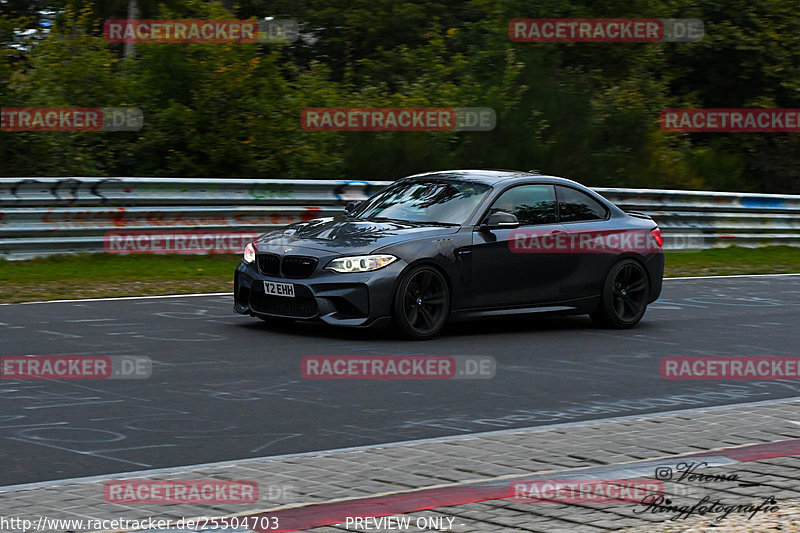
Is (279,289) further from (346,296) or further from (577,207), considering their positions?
(577,207)

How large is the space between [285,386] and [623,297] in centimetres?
493

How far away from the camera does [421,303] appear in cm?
1094

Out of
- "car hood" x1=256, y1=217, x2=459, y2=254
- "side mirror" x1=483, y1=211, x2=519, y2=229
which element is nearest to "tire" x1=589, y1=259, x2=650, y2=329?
"side mirror" x1=483, y1=211, x2=519, y2=229

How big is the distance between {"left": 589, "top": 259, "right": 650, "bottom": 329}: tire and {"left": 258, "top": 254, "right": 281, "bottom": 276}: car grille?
11.2 ft

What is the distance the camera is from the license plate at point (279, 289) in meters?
10.8

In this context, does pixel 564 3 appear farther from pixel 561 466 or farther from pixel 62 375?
pixel 561 466

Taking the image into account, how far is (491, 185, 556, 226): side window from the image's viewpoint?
1183 cm

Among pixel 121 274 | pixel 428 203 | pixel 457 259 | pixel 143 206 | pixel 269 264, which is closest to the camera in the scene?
pixel 269 264

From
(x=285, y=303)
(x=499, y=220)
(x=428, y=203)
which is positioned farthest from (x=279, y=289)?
(x=499, y=220)

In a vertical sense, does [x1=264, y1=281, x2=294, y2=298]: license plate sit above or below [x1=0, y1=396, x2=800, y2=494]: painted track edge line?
above

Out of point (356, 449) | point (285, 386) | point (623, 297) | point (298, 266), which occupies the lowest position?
point (356, 449)

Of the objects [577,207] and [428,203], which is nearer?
[428,203]

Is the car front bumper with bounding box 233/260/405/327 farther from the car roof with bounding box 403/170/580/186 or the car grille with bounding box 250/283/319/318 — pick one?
the car roof with bounding box 403/170/580/186

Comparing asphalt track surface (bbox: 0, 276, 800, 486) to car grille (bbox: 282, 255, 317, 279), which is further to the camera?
car grille (bbox: 282, 255, 317, 279)
